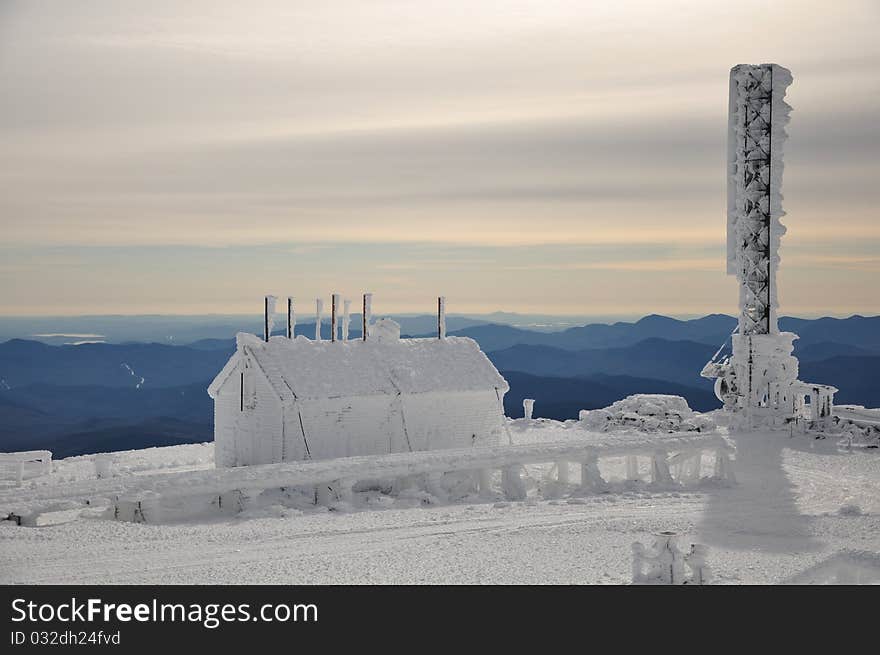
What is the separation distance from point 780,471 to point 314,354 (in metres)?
16.3

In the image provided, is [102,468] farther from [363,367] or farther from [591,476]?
[591,476]

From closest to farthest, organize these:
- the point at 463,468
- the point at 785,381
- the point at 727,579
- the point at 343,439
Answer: the point at 727,579 < the point at 463,468 < the point at 343,439 < the point at 785,381

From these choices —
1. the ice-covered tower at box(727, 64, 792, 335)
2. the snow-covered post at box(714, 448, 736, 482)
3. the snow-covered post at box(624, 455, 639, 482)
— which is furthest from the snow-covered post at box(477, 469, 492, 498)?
the ice-covered tower at box(727, 64, 792, 335)

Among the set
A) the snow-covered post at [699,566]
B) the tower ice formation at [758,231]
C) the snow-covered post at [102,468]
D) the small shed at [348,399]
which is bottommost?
the snow-covered post at [102,468]

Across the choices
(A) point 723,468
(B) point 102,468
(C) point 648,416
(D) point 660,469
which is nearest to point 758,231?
(C) point 648,416

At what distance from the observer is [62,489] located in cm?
2612

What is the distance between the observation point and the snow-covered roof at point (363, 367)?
1318 inches

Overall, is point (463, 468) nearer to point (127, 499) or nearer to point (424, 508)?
point (424, 508)

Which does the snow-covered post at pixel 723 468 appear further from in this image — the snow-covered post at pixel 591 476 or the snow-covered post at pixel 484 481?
the snow-covered post at pixel 484 481

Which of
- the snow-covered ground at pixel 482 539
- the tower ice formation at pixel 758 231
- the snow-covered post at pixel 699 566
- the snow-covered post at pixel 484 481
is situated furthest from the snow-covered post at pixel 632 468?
the snow-covered post at pixel 699 566

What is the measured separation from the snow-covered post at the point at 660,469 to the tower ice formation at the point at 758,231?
41.0 feet

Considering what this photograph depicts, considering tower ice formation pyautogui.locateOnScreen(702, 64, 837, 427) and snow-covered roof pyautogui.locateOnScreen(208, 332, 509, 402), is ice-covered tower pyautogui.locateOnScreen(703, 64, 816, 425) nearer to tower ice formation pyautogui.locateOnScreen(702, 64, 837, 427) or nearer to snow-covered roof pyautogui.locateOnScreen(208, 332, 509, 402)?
tower ice formation pyautogui.locateOnScreen(702, 64, 837, 427)

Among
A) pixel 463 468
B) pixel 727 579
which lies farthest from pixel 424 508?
pixel 727 579

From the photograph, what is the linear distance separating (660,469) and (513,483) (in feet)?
17.7
